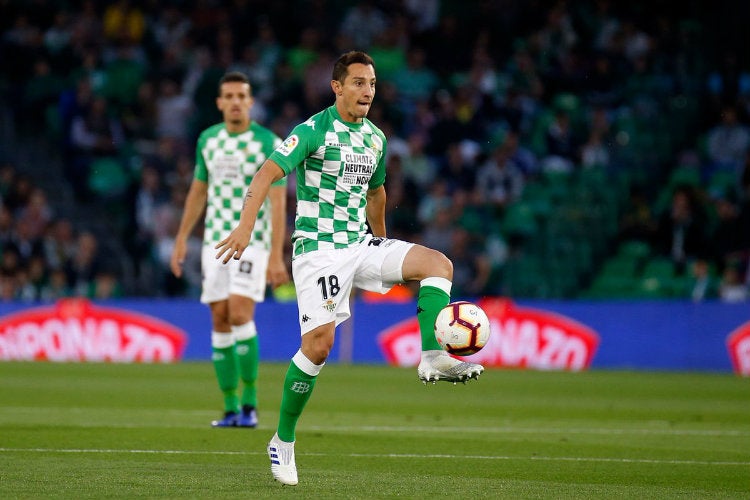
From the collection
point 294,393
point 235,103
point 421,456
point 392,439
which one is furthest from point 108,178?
point 294,393

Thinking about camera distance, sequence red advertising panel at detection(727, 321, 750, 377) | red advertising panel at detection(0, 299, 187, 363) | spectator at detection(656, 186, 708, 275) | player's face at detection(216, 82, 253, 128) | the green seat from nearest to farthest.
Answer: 1. player's face at detection(216, 82, 253, 128)
2. red advertising panel at detection(727, 321, 750, 377)
3. red advertising panel at detection(0, 299, 187, 363)
4. spectator at detection(656, 186, 708, 275)
5. the green seat

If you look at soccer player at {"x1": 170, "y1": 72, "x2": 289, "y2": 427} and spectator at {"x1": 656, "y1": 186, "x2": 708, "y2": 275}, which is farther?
spectator at {"x1": 656, "y1": 186, "x2": 708, "y2": 275}

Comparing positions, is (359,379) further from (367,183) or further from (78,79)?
(78,79)

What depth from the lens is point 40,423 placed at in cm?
969

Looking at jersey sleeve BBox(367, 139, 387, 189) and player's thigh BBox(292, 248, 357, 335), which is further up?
jersey sleeve BBox(367, 139, 387, 189)

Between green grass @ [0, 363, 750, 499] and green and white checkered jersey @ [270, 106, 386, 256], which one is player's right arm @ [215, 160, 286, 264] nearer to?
→ green and white checkered jersey @ [270, 106, 386, 256]

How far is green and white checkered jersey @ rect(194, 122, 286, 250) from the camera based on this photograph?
9.90 metres

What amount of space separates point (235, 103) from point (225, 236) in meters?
1.08

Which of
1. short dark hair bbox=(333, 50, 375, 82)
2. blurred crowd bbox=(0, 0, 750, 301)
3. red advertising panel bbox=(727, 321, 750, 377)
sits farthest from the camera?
blurred crowd bbox=(0, 0, 750, 301)

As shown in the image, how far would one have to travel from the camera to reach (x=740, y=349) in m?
16.6

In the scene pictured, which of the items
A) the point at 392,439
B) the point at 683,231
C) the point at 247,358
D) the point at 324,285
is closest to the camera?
the point at 324,285

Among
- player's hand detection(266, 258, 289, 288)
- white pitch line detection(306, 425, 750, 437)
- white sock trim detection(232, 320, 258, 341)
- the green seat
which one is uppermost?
player's hand detection(266, 258, 289, 288)

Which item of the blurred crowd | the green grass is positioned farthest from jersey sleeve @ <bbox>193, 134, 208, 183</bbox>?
the blurred crowd

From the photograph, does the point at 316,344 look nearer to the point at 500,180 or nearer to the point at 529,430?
the point at 529,430
